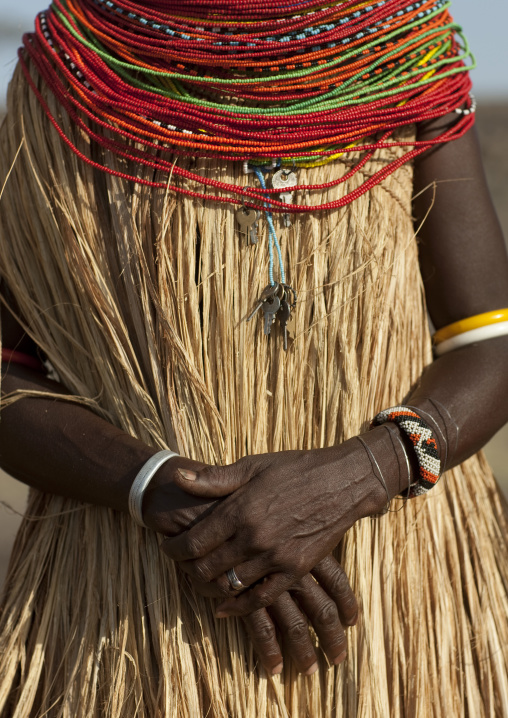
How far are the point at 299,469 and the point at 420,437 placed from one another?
8.7 inches

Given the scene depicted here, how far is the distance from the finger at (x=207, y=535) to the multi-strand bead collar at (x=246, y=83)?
0.56m

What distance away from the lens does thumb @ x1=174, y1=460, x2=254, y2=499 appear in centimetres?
131

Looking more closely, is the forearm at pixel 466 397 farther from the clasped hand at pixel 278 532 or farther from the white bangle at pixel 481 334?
the clasped hand at pixel 278 532

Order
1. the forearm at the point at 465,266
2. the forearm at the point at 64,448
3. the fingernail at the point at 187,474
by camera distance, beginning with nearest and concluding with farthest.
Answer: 1. the fingernail at the point at 187,474
2. the forearm at the point at 64,448
3. the forearm at the point at 465,266

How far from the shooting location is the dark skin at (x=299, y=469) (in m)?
1.32

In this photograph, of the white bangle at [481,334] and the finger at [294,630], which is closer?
the finger at [294,630]

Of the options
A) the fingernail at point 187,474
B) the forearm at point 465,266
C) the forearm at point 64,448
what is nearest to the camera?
the fingernail at point 187,474

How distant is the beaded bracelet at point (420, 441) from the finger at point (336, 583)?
19cm

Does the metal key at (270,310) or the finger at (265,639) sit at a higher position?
the metal key at (270,310)

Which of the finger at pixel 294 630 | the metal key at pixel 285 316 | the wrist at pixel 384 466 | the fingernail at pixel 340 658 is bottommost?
the fingernail at pixel 340 658

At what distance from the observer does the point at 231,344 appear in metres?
1.49

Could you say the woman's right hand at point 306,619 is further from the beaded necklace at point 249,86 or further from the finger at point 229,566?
the beaded necklace at point 249,86

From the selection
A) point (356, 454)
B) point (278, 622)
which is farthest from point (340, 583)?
point (356, 454)

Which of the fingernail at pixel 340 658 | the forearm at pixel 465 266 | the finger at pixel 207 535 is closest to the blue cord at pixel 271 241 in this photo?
the forearm at pixel 465 266
